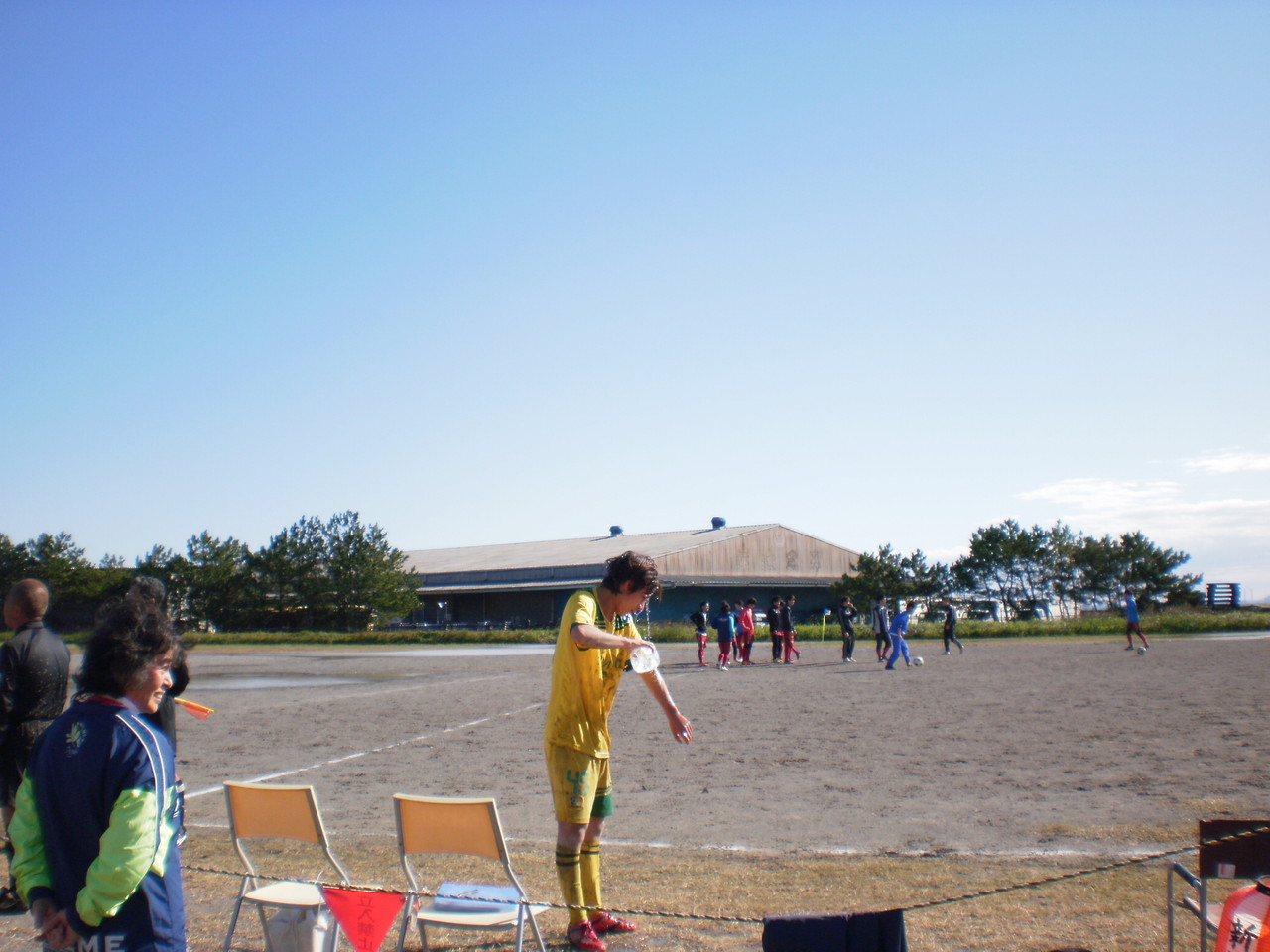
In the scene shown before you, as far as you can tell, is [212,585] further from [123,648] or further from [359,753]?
[123,648]

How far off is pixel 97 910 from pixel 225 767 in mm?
9219

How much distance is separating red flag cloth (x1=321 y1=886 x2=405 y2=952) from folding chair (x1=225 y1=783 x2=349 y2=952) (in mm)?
130

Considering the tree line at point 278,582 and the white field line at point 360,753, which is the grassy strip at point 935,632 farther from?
the white field line at point 360,753

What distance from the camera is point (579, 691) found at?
188 inches

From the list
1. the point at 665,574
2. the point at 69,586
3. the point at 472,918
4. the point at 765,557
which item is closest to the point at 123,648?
the point at 472,918

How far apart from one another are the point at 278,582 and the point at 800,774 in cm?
5841

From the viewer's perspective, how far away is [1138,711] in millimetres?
13586

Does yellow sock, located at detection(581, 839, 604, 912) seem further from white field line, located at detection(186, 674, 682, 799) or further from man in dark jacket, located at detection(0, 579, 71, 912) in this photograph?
white field line, located at detection(186, 674, 682, 799)

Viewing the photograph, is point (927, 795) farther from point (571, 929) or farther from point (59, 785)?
point (59, 785)

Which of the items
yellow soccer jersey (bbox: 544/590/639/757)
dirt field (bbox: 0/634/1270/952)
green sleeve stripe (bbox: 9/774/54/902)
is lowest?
dirt field (bbox: 0/634/1270/952)

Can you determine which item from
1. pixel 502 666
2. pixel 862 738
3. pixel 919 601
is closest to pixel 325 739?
pixel 862 738

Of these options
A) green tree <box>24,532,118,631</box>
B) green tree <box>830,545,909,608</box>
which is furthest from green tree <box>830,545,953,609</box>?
green tree <box>24,532,118,631</box>

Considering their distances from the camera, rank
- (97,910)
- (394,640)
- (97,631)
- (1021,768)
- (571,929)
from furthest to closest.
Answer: (394,640) → (1021,768) → (571,929) → (97,631) → (97,910)

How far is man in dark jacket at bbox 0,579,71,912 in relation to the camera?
19.3 ft
